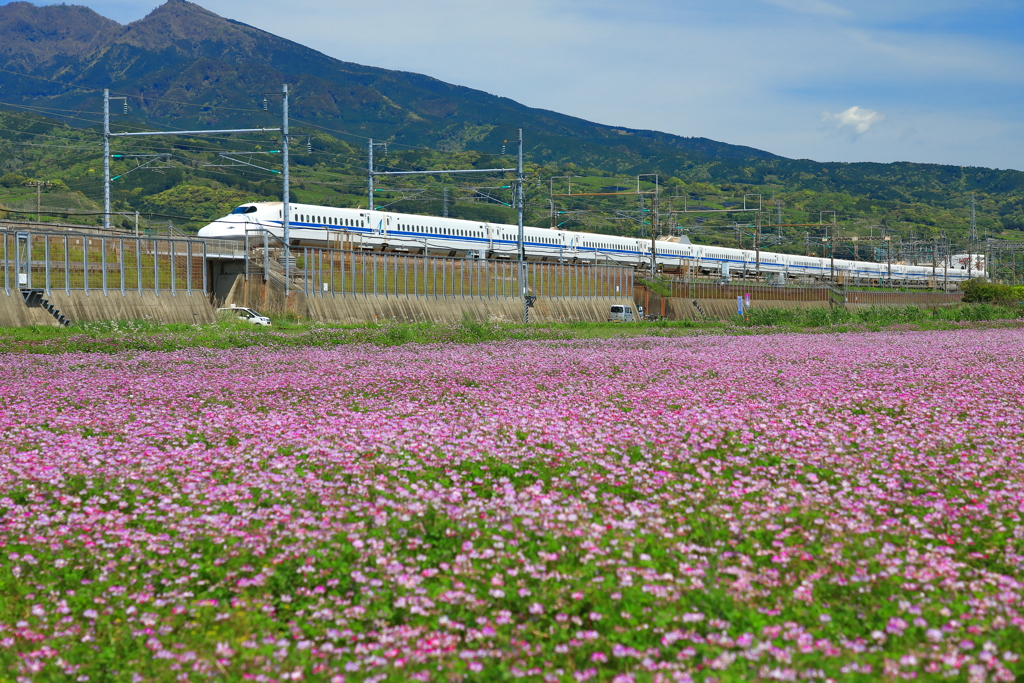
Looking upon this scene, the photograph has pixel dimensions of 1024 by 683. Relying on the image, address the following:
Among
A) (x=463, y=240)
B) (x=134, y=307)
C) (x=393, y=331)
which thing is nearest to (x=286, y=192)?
(x=134, y=307)

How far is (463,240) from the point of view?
2638 inches

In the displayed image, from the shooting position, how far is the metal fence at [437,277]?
147 ft

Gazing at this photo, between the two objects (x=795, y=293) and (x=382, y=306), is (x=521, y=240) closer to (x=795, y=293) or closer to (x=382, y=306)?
(x=382, y=306)

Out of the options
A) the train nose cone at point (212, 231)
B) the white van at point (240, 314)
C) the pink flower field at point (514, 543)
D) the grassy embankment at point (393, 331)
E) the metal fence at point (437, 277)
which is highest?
the train nose cone at point (212, 231)

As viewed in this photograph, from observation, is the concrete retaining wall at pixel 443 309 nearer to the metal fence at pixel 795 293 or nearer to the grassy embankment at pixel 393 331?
the grassy embankment at pixel 393 331

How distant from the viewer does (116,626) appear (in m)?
5.34

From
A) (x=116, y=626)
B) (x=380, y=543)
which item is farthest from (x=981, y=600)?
(x=116, y=626)

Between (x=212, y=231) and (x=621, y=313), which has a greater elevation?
(x=212, y=231)

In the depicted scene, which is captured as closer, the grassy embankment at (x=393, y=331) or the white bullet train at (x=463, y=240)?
the grassy embankment at (x=393, y=331)

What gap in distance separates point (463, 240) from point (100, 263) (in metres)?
33.5

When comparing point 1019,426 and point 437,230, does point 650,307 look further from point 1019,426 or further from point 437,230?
point 1019,426

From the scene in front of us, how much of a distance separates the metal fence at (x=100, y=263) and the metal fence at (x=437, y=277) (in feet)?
17.9

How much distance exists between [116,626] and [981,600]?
5.10 m

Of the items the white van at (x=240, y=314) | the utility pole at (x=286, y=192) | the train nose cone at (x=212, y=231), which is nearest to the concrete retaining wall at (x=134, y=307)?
the white van at (x=240, y=314)
